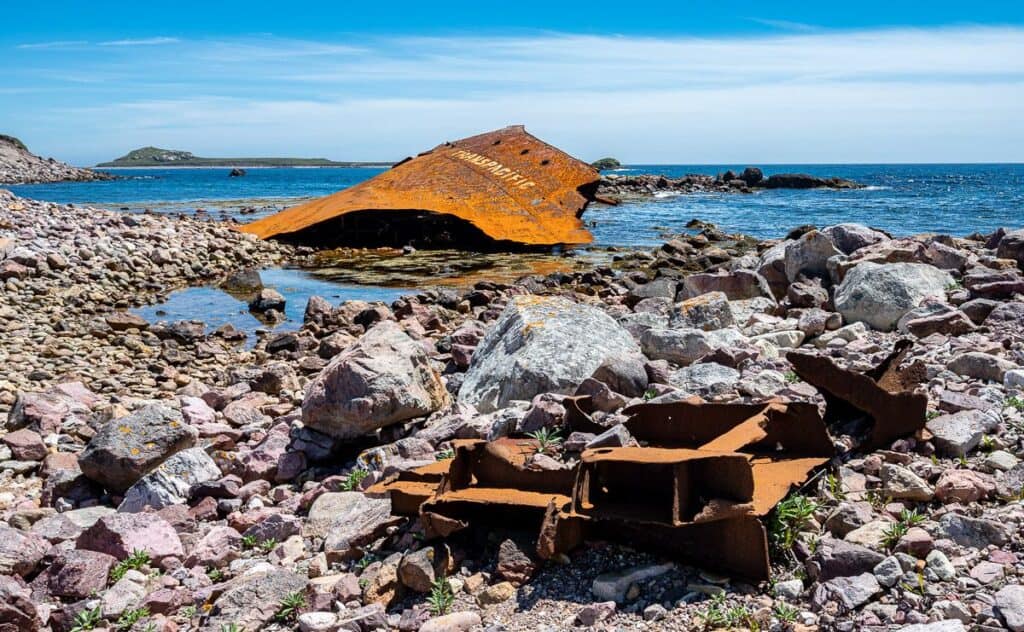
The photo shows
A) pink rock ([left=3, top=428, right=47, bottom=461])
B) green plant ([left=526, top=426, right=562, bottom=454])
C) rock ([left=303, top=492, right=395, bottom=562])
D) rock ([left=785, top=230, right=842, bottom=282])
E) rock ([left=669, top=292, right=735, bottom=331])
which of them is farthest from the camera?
rock ([left=785, top=230, right=842, bottom=282])

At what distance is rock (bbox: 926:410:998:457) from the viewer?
3176 millimetres

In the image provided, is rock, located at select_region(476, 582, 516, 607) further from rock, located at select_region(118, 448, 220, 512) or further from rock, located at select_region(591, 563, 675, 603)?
rock, located at select_region(118, 448, 220, 512)

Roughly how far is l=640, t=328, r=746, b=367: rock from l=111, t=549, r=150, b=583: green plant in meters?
3.35

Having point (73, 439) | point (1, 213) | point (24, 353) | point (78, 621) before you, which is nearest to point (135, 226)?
point (1, 213)

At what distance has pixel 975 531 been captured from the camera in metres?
2.55

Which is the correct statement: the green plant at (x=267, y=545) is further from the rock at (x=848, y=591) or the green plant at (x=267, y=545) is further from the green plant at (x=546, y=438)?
the rock at (x=848, y=591)

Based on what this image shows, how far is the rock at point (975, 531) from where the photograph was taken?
2516 millimetres

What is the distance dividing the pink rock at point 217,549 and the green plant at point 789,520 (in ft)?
6.85

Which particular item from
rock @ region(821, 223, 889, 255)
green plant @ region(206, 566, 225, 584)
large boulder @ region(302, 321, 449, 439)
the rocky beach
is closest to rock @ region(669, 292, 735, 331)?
the rocky beach

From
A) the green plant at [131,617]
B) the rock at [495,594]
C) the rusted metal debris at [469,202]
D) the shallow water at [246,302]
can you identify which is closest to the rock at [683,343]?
the rock at [495,594]

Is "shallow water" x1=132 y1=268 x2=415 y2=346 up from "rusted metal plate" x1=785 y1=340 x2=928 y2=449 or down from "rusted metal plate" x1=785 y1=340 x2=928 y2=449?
down

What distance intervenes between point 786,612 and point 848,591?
0.19m

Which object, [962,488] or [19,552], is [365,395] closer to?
[19,552]

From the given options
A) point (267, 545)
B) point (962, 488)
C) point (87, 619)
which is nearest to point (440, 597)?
point (267, 545)
